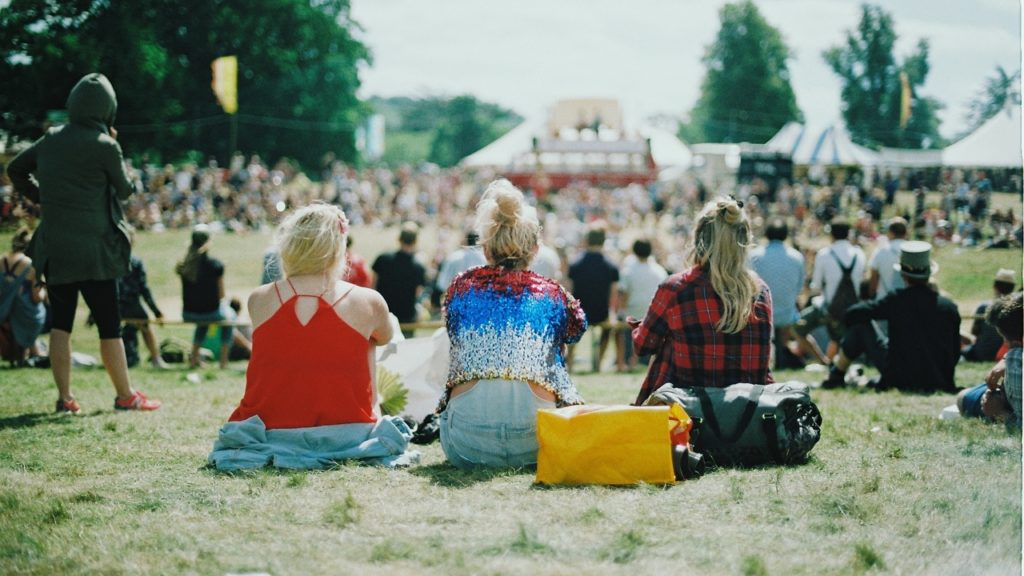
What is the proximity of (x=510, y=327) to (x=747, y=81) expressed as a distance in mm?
61877

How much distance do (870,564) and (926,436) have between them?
2665 mm

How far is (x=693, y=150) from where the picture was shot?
4538 cm

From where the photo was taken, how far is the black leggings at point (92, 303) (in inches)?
241

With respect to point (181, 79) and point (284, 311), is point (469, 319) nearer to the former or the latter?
point (284, 311)

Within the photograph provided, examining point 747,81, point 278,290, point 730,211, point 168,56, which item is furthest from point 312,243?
point 747,81

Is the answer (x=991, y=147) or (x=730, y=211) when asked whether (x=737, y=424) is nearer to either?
(x=730, y=211)

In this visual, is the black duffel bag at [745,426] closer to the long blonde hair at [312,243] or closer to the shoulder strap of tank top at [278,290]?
the long blonde hair at [312,243]

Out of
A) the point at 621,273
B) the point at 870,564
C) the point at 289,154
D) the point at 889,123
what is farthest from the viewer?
the point at 889,123

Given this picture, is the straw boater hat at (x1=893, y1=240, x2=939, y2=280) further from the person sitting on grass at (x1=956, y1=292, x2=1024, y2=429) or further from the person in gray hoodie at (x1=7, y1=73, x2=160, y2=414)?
the person in gray hoodie at (x1=7, y1=73, x2=160, y2=414)

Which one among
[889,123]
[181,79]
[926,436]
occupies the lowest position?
[926,436]

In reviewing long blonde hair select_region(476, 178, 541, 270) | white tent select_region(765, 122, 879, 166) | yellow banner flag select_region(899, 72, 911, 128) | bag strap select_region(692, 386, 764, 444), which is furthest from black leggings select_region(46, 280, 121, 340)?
white tent select_region(765, 122, 879, 166)

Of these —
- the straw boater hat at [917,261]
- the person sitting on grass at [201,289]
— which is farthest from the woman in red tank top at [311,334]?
the person sitting on grass at [201,289]

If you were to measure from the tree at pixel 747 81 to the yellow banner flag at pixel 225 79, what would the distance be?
46904mm

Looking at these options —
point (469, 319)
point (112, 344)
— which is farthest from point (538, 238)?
point (112, 344)
